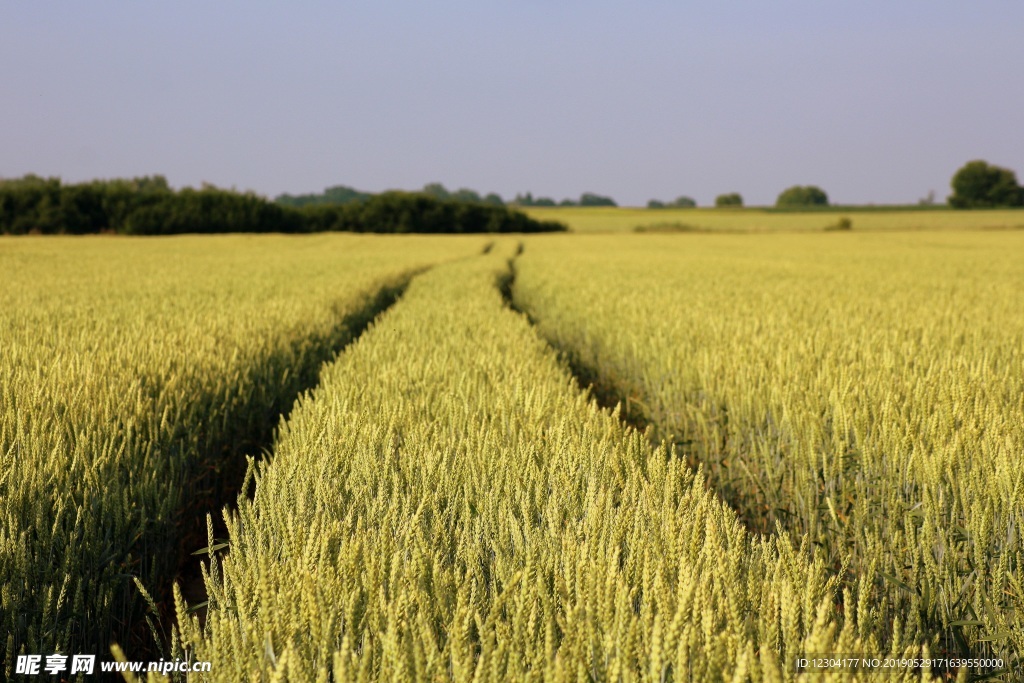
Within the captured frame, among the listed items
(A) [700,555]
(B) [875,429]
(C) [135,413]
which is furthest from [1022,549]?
(C) [135,413]

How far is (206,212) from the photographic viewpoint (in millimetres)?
42375

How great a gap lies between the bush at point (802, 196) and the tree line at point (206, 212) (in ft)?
198

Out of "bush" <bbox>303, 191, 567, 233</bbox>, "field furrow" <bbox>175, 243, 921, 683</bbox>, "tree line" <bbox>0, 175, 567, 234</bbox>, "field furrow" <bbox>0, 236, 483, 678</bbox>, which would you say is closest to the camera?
"field furrow" <bbox>175, 243, 921, 683</bbox>

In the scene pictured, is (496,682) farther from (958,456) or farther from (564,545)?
(958,456)

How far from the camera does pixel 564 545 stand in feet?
4.46

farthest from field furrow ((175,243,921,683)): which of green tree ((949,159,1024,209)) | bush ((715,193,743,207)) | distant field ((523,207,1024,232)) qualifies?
bush ((715,193,743,207))

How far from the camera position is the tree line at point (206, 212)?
38094 millimetres

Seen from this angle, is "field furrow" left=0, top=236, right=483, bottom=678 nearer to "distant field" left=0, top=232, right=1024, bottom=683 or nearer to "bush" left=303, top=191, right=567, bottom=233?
"distant field" left=0, top=232, right=1024, bottom=683

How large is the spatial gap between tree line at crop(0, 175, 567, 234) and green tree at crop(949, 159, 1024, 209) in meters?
55.3

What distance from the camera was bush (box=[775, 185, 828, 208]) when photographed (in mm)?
99438

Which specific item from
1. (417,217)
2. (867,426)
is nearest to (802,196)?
(417,217)

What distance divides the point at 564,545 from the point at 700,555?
9.8 inches

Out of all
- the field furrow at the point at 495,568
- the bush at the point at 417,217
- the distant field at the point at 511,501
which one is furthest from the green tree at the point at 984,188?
the field furrow at the point at 495,568

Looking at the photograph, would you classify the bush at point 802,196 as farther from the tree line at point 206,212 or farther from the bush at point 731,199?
the tree line at point 206,212
